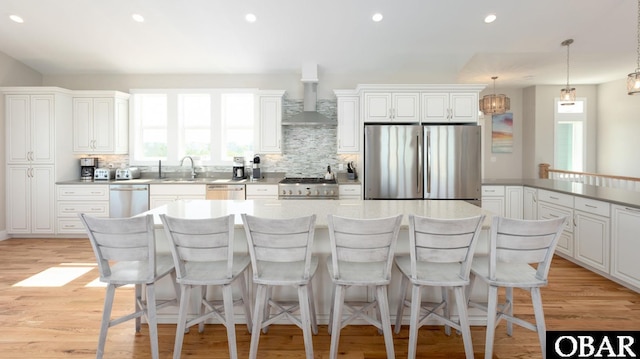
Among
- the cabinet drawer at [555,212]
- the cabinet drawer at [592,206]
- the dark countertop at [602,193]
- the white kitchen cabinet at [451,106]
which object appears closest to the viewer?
the dark countertop at [602,193]

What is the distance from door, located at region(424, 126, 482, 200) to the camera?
5.02m

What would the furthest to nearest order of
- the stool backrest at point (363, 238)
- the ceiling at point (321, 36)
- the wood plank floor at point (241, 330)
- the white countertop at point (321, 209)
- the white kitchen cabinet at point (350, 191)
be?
the white kitchen cabinet at point (350, 191) < the ceiling at point (321, 36) < the white countertop at point (321, 209) < the wood plank floor at point (241, 330) < the stool backrest at point (363, 238)

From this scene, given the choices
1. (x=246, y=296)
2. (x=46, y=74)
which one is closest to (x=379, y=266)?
(x=246, y=296)

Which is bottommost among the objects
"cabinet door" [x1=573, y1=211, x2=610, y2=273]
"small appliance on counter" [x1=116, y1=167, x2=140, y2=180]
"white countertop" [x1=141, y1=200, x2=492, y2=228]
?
"cabinet door" [x1=573, y1=211, x2=610, y2=273]

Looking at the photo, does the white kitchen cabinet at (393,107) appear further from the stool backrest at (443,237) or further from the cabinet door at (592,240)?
the stool backrest at (443,237)

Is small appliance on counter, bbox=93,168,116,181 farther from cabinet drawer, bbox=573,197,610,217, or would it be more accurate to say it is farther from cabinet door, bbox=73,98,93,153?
cabinet drawer, bbox=573,197,610,217

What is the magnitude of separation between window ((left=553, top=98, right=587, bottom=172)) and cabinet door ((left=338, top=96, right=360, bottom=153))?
482 centimetres

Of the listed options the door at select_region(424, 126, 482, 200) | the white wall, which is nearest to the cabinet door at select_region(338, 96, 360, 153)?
the door at select_region(424, 126, 482, 200)

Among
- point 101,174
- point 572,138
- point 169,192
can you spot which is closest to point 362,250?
point 169,192

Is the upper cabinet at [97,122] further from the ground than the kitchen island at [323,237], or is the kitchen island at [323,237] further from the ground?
the upper cabinet at [97,122]

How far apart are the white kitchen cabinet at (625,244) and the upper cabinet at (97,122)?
264 inches

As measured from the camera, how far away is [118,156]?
6.12 metres

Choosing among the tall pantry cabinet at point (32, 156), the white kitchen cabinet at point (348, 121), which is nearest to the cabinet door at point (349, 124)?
the white kitchen cabinet at point (348, 121)

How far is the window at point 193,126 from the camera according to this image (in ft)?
19.5
